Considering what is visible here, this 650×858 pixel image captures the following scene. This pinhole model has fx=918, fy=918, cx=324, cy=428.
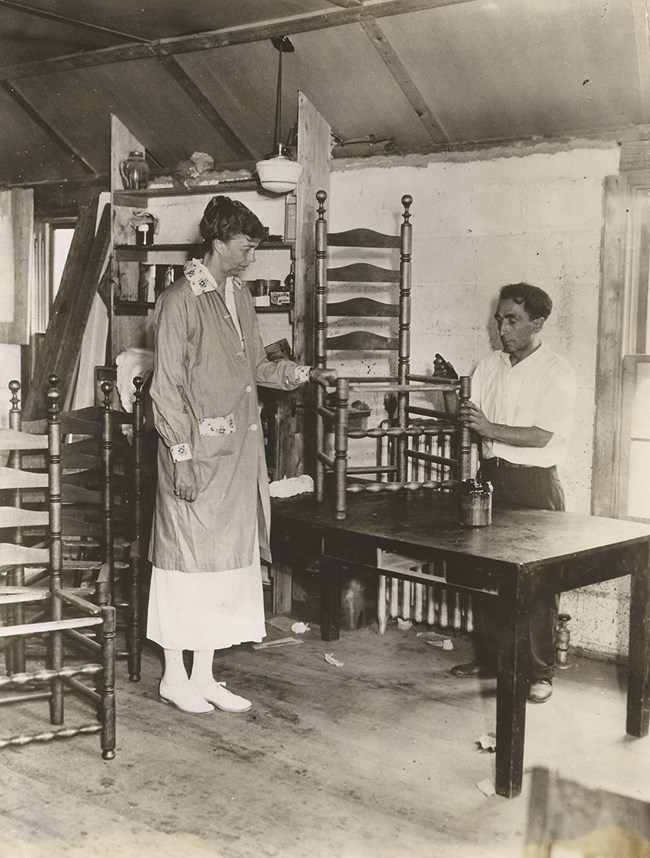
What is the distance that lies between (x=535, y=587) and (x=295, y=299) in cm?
242

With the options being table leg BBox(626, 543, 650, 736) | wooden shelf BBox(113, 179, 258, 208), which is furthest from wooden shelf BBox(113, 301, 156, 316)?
table leg BBox(626, 543, 650, 736)

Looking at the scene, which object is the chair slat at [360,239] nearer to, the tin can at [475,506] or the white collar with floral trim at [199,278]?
the white collar with floral trim at [199,278]

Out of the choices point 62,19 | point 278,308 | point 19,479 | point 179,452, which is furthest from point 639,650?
point 62,19

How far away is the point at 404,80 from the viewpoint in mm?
4441

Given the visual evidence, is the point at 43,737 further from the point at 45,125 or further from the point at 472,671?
the point at 45,125

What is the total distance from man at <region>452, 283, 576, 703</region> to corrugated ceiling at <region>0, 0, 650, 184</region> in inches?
37.2

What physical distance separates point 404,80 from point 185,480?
2.31 m

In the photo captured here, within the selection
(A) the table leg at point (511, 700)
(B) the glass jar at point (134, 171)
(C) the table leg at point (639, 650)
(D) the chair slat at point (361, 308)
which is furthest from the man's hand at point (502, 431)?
(B) the glass jar at point (134, 171)

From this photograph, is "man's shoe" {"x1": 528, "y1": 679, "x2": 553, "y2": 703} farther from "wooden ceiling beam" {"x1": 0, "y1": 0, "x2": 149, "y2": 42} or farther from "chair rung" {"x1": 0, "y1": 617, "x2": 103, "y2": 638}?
"wooden ceiling beam" {"x1": 0, "y1": 0, "x2": 149, "y2": 42}

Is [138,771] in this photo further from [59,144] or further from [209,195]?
[59,144]

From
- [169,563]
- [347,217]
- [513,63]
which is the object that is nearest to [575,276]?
[513,63]

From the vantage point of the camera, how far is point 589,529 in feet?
11.0

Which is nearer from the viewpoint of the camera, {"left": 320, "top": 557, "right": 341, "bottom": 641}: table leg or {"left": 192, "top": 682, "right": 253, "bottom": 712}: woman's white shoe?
{"left": 192, "top": 682, "right": 253, "bottom": 712}: woman's white shoe

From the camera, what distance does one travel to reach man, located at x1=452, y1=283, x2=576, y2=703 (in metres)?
3.88
